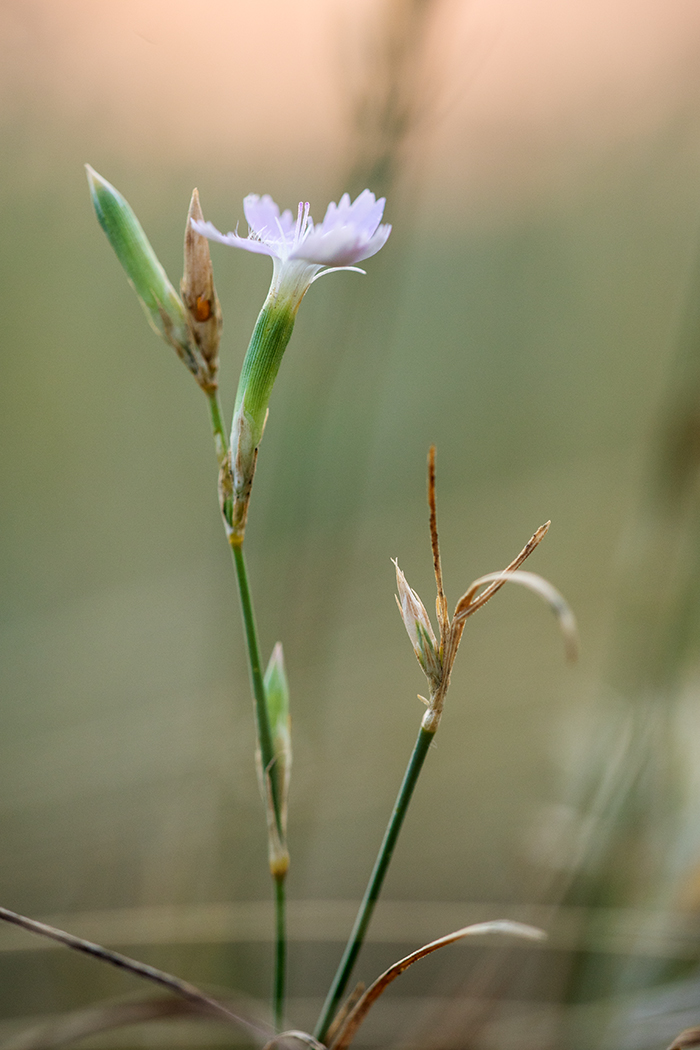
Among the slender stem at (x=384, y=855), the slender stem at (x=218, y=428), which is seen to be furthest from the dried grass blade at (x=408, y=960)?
the slender stem at (x=218, y=428)

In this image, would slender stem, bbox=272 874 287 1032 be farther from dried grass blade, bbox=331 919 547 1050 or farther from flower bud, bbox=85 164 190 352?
flower bud, bbox=85 164 190 352

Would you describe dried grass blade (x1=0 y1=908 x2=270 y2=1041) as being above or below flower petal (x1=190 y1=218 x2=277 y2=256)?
below

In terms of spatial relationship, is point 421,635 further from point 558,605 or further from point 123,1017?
point 123,1017

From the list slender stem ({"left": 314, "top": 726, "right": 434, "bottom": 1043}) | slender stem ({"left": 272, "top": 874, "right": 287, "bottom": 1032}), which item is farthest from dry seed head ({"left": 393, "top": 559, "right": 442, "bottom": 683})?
slender stem ({"left": 272, "top": 874, "right": 287, "bottom": 1032})

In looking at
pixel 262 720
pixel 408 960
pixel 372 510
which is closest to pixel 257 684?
pixel 262 720

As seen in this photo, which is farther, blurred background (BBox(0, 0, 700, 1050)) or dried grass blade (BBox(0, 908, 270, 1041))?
blurred background (BBox(0, 0, 700, 1050))

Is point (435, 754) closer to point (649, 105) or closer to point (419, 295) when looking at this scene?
point (419, 295)


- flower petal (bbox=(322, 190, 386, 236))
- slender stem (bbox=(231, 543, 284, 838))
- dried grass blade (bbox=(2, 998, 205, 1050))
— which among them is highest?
flower petal (bbox=(322, 190, 386, 236))
